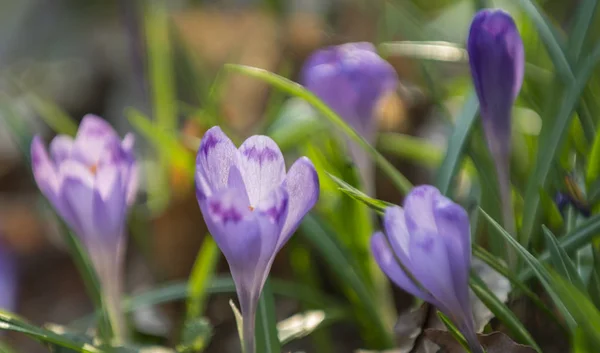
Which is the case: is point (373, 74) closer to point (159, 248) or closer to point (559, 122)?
point (559, 122)

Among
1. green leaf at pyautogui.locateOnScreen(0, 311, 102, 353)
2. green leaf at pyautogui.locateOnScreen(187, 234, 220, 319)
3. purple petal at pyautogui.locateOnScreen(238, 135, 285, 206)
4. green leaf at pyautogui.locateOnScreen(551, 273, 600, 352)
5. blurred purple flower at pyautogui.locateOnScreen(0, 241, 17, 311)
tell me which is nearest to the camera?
green leaf at pyautogui.locateOnScreen(551, 273, 600, 352)

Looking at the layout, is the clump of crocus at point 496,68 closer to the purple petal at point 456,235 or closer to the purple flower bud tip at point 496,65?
the purple flower bud tip at point 496,65

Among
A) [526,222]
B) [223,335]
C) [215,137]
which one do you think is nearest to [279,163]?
[215,137]

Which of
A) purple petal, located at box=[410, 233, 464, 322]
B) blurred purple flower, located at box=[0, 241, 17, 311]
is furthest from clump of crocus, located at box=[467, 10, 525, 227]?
blurred purple flower, located at box=[0, 241, 17, 311]

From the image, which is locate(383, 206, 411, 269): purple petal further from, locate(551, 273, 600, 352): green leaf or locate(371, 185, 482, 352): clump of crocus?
locate(551, 273, 600, 352): green leaf

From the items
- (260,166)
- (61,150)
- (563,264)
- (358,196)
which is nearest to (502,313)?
(563,264)

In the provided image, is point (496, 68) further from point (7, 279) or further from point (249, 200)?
point (7, 279)
